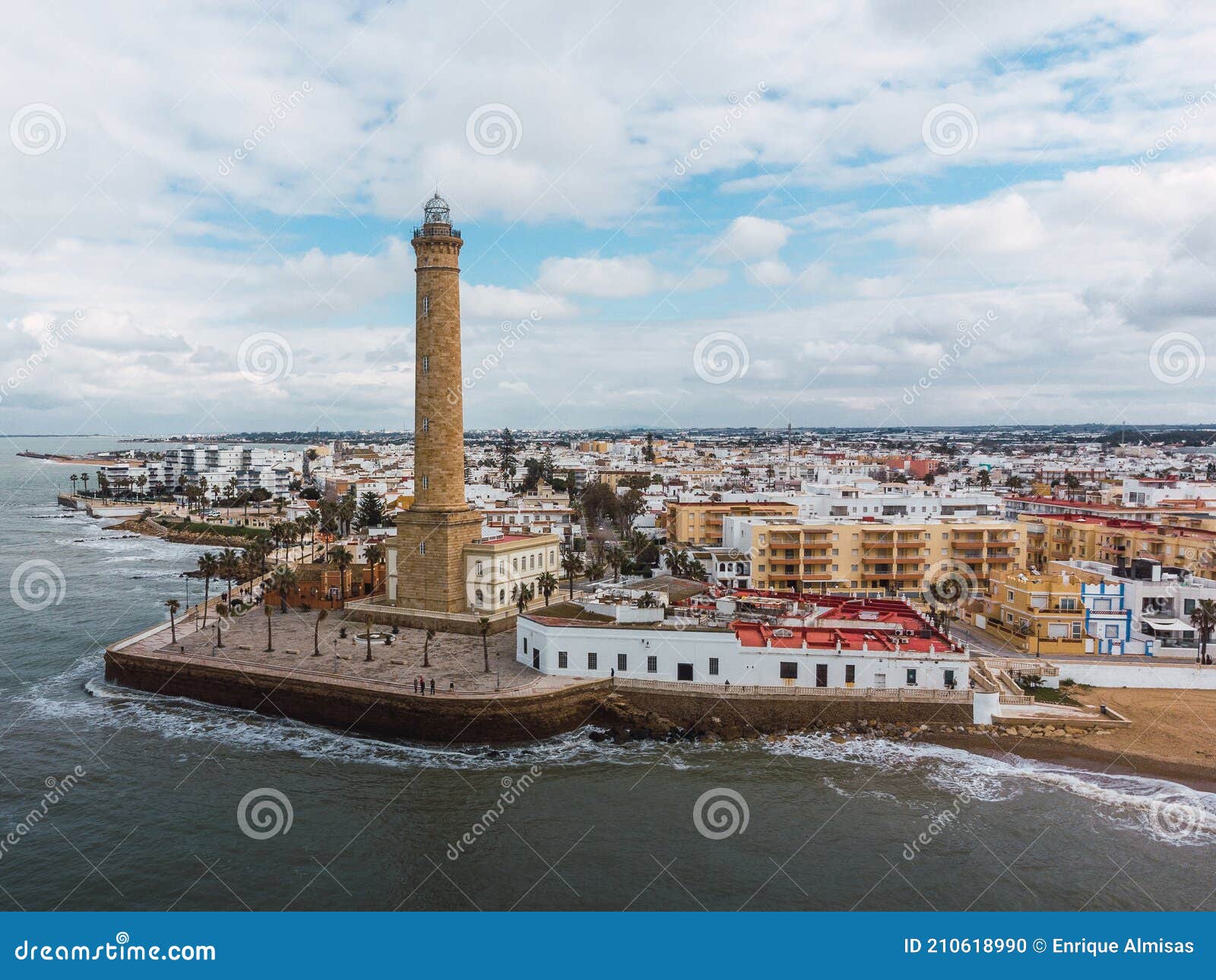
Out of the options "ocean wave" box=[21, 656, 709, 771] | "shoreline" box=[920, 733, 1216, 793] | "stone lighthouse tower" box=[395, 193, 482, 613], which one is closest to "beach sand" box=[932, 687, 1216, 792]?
"shoreline" box=[920, 733, 1216, 793]

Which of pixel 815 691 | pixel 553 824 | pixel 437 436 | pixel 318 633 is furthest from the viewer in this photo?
pixel 437 436

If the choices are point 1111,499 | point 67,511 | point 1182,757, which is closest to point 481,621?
point 1182,757

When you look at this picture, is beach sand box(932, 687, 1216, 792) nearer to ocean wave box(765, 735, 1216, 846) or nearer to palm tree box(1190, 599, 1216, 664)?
ocean wave box(765, 735, 1216, 846)

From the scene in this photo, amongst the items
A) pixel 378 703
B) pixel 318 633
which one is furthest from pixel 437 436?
pixel 378 703

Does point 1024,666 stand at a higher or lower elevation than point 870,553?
lower

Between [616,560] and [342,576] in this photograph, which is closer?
[342,576]

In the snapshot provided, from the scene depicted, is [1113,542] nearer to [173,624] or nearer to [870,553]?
[870,553]

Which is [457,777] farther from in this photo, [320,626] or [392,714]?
[320,626]
